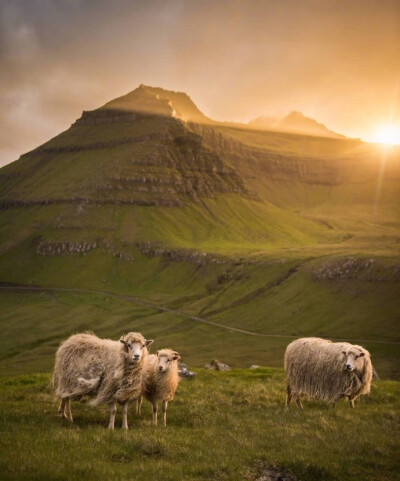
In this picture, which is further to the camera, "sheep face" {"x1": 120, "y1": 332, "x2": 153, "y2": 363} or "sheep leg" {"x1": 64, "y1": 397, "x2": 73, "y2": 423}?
"sheep face" {"x1": 120, "y1": 332, "x2": 153, "y2": 363}

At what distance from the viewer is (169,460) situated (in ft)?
50.3

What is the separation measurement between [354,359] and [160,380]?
35.2 feet

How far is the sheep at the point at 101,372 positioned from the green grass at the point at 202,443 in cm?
111

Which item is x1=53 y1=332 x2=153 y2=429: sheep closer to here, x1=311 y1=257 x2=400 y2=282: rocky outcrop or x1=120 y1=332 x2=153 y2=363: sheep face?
x1=120 y1=332 x2=153 y2=363: sheep face

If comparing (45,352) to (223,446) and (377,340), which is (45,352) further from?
(223,446)

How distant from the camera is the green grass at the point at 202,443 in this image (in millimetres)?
14047

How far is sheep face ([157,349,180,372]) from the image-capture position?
21734 millimetres

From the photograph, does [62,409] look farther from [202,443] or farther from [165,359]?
[202,443]

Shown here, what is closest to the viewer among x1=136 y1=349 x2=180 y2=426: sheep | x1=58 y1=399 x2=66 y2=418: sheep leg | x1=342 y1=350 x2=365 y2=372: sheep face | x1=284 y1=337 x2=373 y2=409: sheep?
x1=58 y1=399 x2=66 y2=418: sheep leg

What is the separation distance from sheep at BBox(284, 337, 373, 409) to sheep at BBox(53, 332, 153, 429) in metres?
9.93

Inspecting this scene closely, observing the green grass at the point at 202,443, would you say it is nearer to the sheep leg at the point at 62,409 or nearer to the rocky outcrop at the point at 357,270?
the sheep leg at the point at 62,409

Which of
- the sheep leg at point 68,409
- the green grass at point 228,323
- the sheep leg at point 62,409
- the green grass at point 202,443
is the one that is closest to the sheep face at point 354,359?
the green grass at point 202,443

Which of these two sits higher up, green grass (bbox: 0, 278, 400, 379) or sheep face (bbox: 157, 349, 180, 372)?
sheep face (bbox: 157, 349, 180, 372)

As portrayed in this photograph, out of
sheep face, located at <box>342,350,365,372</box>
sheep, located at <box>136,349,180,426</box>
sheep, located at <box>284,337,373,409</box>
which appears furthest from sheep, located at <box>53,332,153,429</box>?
sheep face, located at <box>342,350,365,372</box>
